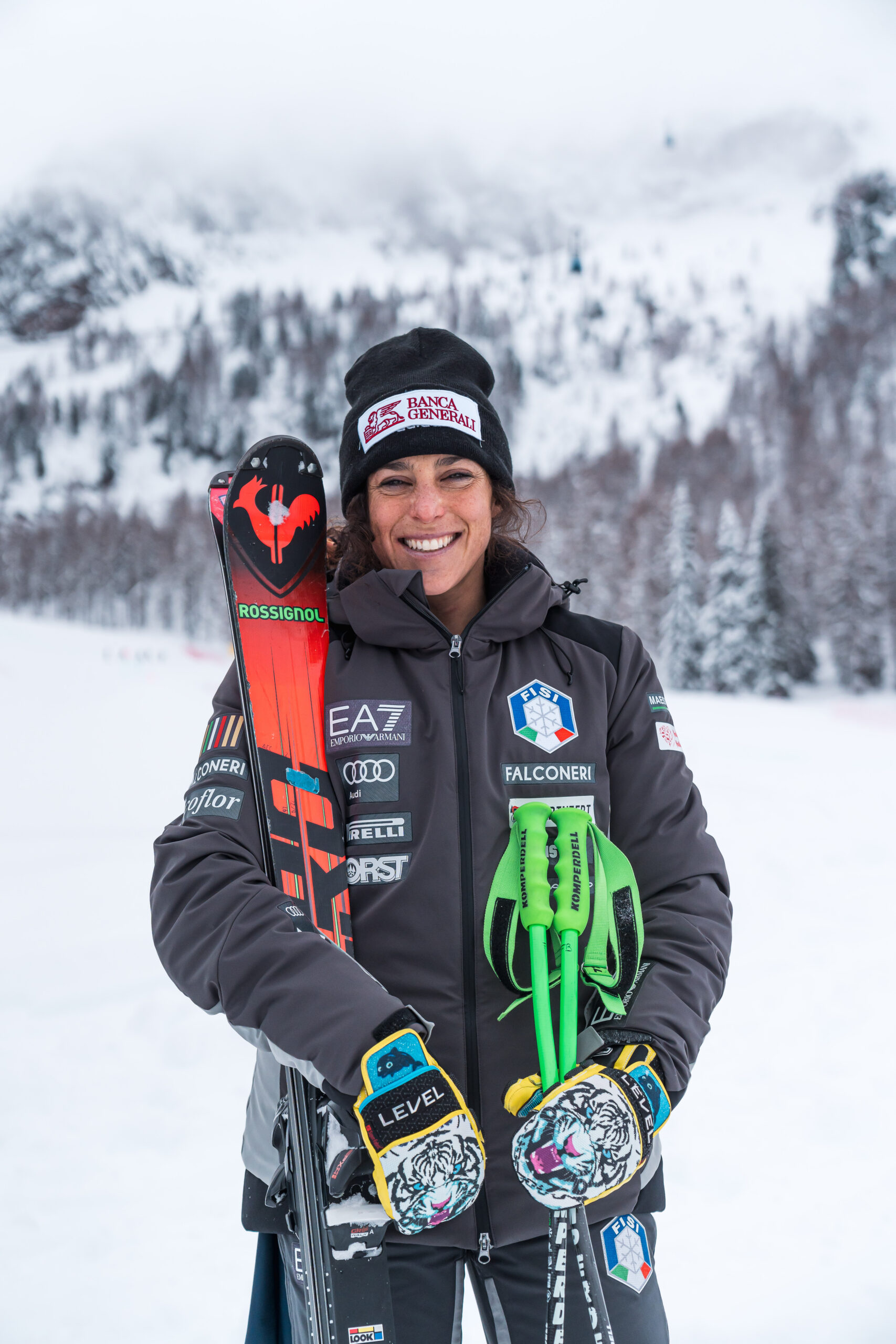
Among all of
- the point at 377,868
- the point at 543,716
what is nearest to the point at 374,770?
the point at 377,868

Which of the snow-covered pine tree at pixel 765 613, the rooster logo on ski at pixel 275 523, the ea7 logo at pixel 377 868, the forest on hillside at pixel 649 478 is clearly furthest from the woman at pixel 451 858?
the snow-covered pine tree at pixel 765 613

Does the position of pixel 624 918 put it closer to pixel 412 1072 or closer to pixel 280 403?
pixel 412 1072

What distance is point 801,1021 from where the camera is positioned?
3.64 m

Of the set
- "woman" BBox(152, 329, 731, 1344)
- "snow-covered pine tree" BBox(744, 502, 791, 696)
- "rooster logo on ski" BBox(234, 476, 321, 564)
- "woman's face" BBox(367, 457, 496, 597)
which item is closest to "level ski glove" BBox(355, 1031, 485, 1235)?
"woman" BBox(152, 329, 731, 1344)

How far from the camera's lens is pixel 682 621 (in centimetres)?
2819

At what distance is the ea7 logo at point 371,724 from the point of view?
1.40 meters

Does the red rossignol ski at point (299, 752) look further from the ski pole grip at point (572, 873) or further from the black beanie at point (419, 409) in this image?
the ski pole grip at point (572, 873)

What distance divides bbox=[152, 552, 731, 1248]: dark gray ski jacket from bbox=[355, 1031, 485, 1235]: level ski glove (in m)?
0.04

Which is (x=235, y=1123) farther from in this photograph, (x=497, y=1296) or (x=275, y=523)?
(x=275, y=523)

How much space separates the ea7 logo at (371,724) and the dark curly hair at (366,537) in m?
0.31

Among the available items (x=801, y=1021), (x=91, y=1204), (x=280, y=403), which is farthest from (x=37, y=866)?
(x=280, y=403)

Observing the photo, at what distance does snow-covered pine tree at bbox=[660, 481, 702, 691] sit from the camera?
27891 mm

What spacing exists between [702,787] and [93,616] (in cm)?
5424

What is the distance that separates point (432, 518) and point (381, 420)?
203 mm
